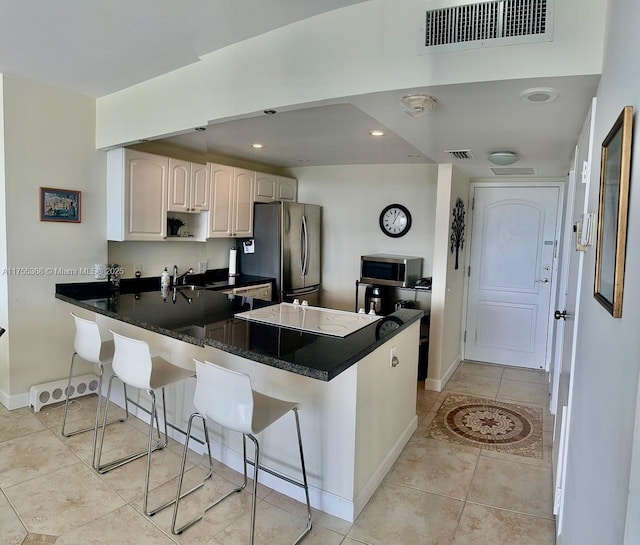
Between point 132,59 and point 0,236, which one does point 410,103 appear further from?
point 0,236

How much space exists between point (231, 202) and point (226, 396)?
3.17m

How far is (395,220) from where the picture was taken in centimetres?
501

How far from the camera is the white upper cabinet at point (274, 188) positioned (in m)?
5.03

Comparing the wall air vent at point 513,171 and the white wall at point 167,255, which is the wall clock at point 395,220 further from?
the white wall at point 167,255

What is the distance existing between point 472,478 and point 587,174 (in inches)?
73.2

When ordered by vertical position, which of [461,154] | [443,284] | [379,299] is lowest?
[379,299]

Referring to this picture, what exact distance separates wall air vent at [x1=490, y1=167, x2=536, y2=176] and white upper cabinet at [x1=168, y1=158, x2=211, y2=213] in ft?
9.43

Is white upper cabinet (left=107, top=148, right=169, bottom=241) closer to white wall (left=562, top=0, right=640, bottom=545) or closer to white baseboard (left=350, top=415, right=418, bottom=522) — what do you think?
white baseboard (left=350, top=415, right=418, bottom=522)

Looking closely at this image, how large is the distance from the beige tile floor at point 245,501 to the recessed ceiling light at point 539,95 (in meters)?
2.09

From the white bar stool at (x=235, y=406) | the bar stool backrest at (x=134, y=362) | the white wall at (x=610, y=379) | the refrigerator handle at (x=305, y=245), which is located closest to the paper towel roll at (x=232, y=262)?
the refrigerator handle at (x=305, y=245)

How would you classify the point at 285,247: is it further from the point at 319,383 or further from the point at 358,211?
the point at 319,383

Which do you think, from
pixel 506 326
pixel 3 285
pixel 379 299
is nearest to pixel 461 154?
pixel 379 299

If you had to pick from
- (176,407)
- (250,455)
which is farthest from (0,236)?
(250,455)

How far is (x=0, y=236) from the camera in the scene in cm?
319
